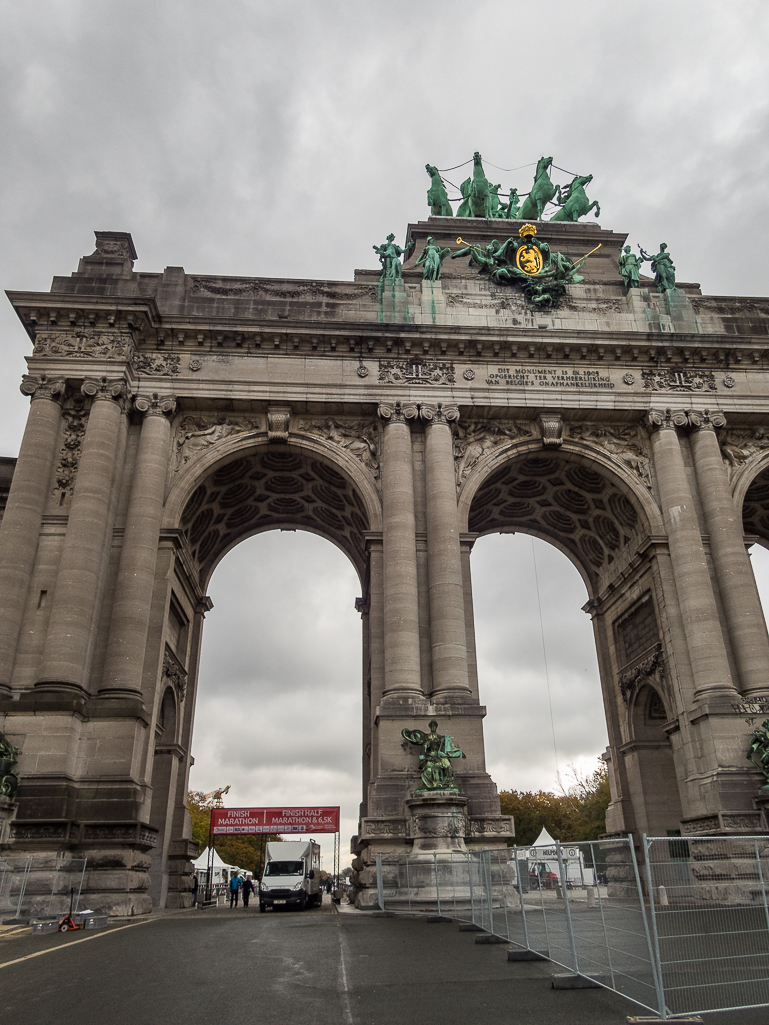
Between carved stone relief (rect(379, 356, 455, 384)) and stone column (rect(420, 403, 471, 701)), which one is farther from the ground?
carved stone relief (rect(379, 356, 455, 384))

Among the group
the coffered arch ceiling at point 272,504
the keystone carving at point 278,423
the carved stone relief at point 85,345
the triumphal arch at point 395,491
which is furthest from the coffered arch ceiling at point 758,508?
the carved stone relief at point 85,345

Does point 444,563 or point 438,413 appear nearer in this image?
point 444,563

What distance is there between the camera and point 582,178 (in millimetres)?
38062

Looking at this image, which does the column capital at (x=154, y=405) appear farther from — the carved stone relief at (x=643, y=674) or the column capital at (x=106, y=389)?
the carved stone relief at (x=643, y=674)

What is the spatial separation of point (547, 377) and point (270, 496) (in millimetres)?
12949

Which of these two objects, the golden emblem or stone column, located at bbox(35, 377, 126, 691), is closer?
stone column, located at bbox(35, 377, 126, 691)

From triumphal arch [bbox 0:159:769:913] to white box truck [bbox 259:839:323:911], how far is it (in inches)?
130

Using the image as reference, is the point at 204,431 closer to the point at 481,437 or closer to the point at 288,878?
the point at 481,437

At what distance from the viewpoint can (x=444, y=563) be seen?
26.3 metres

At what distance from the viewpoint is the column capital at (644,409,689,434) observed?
29547 mm

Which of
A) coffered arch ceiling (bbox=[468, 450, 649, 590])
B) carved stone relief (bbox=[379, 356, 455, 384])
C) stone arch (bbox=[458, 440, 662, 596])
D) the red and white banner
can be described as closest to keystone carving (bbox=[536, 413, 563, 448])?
stone arch (bbox=[458, 440, 662, 596])

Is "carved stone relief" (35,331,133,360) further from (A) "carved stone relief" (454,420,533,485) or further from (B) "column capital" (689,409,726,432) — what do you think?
(B) "column capital" (689,409,726,432)

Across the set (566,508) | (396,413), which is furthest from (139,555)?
(566,508)

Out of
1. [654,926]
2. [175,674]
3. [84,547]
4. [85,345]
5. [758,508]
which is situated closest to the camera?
[654,926]
